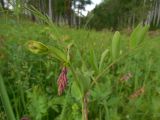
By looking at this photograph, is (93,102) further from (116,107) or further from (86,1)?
(86,1)

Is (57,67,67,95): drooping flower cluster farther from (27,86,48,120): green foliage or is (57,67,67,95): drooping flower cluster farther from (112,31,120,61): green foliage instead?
(27,86,48,120): green foliage

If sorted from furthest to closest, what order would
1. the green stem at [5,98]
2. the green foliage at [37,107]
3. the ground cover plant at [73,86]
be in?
1. the green foliage at [37,107]
2. the ground cover plant at [73,86]
3. the green stem at [5,98]

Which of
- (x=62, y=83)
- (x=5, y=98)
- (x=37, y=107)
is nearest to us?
(x=5, y=98)

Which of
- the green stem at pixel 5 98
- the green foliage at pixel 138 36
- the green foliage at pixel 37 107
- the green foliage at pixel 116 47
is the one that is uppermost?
the green foliage at pixel 138 36

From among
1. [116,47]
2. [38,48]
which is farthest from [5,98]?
[116,47]

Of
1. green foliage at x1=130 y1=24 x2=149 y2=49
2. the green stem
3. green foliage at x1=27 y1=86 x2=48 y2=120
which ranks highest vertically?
green foliage at x1=130 y1=24 x2=149 y2=49

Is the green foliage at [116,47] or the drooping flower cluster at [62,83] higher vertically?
the green foliage at [116,47]

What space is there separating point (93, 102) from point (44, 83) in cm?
44

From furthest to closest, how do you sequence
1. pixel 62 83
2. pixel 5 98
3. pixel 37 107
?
pixel 37 107 < pixel 62 83 < pixel 5 98

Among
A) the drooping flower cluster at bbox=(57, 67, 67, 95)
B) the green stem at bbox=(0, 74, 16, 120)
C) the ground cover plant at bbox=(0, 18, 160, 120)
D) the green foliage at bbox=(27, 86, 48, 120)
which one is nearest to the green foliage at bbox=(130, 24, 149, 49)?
the ground cover plant at bbox=(0, 18, 160, 120)

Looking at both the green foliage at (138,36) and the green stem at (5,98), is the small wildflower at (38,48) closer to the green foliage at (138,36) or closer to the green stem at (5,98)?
the green stem at (5,98)

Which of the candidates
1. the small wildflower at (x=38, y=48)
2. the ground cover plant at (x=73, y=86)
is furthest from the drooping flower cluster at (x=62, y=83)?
the small wildflower at (x=38, y=48)

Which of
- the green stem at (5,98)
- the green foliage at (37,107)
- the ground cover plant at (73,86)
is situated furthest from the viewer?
the green foliage at (37,107)

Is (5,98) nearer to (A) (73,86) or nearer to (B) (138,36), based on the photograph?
(A) (73,86)
